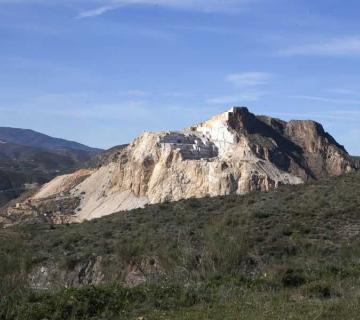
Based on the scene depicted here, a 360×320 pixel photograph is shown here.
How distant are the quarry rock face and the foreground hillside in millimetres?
30998

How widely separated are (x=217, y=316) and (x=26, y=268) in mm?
5660

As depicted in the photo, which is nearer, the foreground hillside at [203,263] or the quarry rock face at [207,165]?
the foreground hillside at [203,263]

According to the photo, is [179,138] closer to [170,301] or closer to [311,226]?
[311,226]

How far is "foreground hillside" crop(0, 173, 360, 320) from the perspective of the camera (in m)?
9.65

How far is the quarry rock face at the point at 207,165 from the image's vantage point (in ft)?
214

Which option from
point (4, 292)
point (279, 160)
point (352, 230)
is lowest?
point (4, 292)

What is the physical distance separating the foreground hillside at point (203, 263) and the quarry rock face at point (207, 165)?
31.0 meters

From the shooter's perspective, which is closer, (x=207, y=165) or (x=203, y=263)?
→ (x=203, y=263)

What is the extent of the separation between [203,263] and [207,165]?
172 ft

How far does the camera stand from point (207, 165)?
219 feet

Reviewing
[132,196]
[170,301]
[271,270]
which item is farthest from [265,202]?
[132,196]

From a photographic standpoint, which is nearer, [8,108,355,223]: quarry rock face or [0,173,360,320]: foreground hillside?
[0,173,360,320]: foreground hillside

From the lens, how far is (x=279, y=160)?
7244 centimetres

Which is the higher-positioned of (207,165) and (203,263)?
(207,165)
